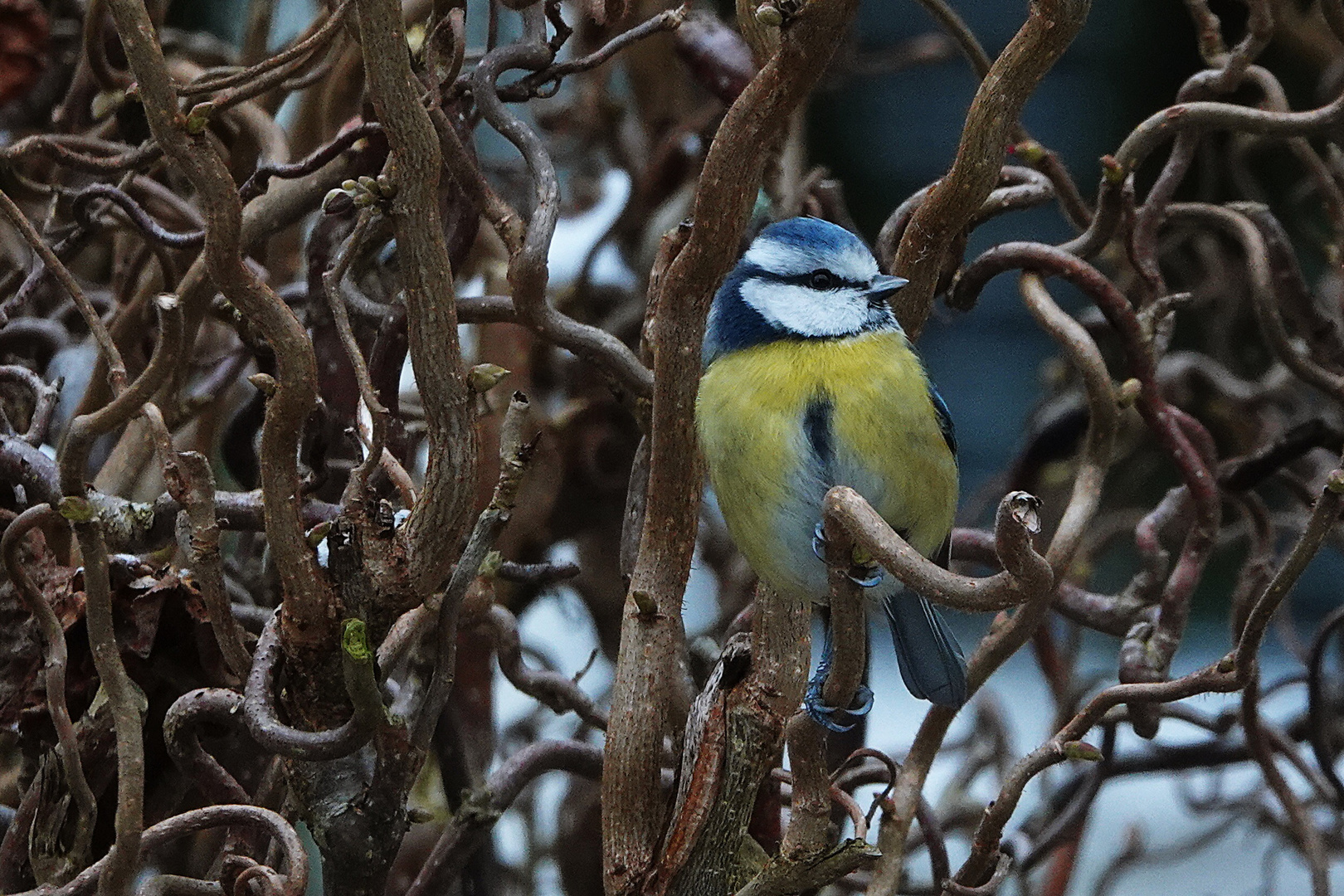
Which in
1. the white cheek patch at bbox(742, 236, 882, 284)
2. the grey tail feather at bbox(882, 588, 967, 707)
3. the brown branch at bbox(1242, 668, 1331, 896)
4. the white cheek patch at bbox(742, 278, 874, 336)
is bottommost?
the brown branch at bbox(1242, 668, 1331, 896)

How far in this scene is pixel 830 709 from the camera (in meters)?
1.08

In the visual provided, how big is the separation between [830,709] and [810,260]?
0.62 m

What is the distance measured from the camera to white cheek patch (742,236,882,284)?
1.52 meters

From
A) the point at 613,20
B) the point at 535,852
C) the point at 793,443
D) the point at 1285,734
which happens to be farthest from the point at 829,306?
the point at 535,852

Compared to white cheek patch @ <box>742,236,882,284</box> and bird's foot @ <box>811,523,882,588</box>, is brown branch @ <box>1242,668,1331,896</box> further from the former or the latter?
white cheek patch @ <box>742,236,882,284</box>

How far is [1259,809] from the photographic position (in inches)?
92.0

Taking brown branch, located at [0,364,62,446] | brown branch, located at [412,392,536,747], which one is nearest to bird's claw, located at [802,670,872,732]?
brown branch, located at [412,392,536,747]

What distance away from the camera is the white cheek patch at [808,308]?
1.52 meters

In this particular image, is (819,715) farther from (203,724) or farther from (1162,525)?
(1162,525)

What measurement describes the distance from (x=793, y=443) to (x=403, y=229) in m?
0.51

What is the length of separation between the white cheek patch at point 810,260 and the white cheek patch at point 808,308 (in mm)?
17

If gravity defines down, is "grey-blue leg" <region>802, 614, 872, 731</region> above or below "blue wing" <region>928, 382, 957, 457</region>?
below

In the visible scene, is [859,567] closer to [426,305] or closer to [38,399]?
[426,305]

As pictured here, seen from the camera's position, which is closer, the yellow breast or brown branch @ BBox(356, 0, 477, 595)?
brown branch @ BBox(356, 0, 477, 595)
